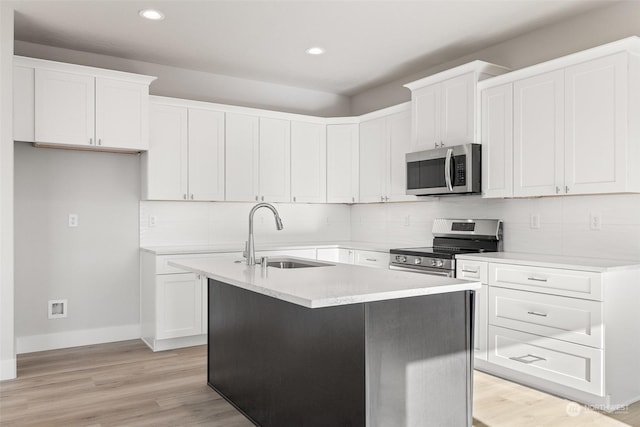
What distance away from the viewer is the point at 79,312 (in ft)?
14.4

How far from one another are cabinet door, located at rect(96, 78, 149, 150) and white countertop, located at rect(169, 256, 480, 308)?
1875 mm

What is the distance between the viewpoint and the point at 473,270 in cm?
360

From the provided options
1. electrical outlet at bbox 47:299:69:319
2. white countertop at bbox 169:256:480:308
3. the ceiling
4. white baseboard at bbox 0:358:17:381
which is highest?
the ceiling

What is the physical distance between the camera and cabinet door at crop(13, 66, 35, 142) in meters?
3.71

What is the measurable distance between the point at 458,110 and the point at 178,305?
290cm

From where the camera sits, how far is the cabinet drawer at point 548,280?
9.39 ft

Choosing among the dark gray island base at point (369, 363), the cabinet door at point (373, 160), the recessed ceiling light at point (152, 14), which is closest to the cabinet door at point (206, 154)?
the recessed ceiling light at point (152, 14)

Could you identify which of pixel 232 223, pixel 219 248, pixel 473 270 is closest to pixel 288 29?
pixel 219 248

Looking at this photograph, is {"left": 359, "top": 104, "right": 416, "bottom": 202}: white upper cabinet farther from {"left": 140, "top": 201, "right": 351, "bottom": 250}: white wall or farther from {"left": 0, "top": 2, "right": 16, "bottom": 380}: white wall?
{"left": 0, "top": 2, "right": 16, "bottom": 380}: white wall

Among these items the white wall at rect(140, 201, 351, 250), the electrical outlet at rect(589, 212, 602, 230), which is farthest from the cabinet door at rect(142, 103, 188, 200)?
the electrical outlet at rect(589, 212, 602, 230)

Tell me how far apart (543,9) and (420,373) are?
111 inches

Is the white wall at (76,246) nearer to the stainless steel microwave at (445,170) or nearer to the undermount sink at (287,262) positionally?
the undermount sink at (287,262)

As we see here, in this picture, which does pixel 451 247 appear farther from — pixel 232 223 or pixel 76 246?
pixel 76 246

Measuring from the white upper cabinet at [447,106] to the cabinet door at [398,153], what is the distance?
0.27m
